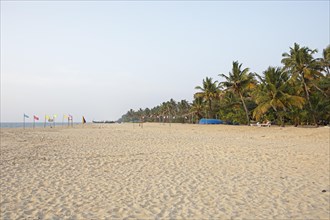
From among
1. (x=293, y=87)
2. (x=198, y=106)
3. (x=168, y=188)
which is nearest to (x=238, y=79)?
(x=293, y=87)

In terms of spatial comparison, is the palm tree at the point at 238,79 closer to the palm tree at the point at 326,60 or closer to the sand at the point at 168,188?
the palm tree at the point at 326,60

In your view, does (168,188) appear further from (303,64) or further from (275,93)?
(303,64)

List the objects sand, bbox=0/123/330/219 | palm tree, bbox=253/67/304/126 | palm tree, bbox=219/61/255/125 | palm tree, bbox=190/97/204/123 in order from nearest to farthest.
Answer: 1. sand, bbox=0/123/330/219
2. palm tree, bbox=253/67/304/126
3. palm tree, bbox=219/61/255/125
4. palm tree, bbox=190/97/204/123

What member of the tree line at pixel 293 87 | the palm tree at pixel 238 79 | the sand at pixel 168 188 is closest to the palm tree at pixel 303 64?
the tree line at pixel 293 87

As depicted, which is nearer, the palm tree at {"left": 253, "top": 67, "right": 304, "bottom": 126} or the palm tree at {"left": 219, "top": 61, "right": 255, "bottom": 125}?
the palm tree at {"left": 253, "top": 67, "right": 304, "bottom": 126}

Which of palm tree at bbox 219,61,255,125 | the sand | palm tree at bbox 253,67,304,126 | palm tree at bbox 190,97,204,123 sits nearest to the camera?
the sand

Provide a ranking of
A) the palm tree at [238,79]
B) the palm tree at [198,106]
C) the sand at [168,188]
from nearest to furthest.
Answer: the sand at [168,188] < the palm tree at [238,79] < the palm tree at [198,106]

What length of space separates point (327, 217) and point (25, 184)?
6.73 meters

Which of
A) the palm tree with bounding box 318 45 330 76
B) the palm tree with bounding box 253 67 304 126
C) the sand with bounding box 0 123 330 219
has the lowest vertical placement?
the sand with bounding box 0 123 330 219

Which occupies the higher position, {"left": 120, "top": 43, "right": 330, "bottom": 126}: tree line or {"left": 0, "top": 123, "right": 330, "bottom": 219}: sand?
{"left": 120, "top": 43, "right": 330, "bottom": 126}: tree line

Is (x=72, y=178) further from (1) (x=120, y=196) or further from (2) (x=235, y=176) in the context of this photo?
(2) (x=235, y=176)

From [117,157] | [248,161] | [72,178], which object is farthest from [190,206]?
[117,157]

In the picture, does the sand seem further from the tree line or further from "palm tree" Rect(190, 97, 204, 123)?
"palm tree" Rect(190, 97, 204, 123)

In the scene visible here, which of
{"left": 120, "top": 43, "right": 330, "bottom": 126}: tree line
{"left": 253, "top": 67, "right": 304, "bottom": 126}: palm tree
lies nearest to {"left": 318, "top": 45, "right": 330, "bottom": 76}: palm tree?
{"left": 120, "top": 43, "right": 330, "bottom": 126}: tree line
